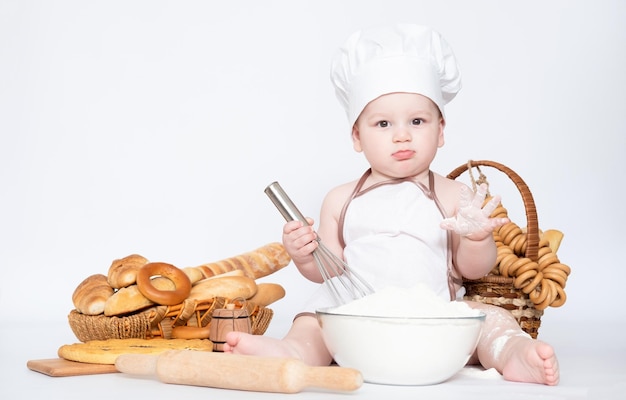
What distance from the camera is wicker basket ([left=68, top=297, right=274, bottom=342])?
2.78m

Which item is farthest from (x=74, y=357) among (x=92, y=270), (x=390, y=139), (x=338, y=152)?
(x=338, y=152)

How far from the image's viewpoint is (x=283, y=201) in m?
2.59

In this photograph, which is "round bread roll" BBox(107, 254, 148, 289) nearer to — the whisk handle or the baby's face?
the whisk handle

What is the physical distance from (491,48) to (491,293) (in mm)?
1856

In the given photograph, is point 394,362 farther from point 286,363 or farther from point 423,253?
point 423,253

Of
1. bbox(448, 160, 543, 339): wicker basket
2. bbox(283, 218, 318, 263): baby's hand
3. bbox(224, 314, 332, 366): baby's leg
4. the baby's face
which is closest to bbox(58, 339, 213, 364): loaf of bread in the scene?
bbox(224, 314, 332, 366): baby's leg

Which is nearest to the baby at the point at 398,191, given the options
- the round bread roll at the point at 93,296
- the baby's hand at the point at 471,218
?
the baby's hand at the point at 471,218

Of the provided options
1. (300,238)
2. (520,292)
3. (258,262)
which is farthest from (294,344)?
(258,262)

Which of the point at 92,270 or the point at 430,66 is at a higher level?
the point at 430,66

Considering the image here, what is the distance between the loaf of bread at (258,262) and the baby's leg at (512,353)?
38.8 inches

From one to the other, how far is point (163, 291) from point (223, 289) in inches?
8.6

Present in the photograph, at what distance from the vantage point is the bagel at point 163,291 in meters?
2.83

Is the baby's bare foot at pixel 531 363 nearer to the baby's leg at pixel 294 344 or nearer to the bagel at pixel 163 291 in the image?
the baby's leg at pixel 294 344

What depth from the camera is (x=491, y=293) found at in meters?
2.92
